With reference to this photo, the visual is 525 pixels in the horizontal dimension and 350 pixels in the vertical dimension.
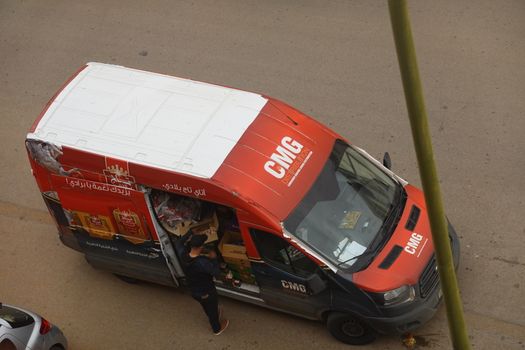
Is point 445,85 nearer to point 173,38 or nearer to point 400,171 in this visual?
point 400,171

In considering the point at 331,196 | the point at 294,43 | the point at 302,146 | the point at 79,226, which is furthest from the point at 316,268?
the point at 294,43

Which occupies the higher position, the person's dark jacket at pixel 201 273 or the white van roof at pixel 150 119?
the white van roof at pixel 150 119

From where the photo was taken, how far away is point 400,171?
404 inches

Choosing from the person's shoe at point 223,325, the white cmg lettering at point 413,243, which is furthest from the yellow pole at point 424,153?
the person's shoe at point 223,325

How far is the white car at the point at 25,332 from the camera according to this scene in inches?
309

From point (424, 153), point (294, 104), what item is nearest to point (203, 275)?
point (424, 153)

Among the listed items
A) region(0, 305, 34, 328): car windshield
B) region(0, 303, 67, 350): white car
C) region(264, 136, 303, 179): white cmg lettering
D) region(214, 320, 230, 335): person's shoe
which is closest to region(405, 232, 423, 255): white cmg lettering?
region(264, 136, 303, 179): white cmg lettering

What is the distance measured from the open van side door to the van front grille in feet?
8.50

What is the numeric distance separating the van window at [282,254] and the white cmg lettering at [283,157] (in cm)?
63

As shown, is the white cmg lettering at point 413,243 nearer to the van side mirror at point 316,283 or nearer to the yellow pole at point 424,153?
the van side mirror at point 316,283

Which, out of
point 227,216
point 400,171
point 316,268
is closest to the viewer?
point 316,268

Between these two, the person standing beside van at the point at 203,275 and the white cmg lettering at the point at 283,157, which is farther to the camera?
the white cmg lettering at the point at 283,157

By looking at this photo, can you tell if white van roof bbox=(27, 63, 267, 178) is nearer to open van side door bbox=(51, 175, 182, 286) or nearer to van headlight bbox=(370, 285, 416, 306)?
open van side door bbox=(51, 175, 182, 286)

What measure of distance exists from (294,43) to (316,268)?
5475mm
